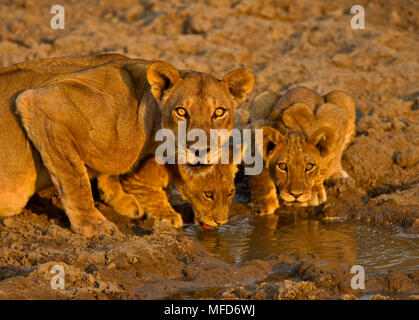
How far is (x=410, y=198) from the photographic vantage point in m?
7.84

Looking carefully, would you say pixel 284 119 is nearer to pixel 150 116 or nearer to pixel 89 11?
pixel 150 116

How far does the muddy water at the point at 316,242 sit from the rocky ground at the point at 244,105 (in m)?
0.24

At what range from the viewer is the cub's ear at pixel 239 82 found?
22.1ft

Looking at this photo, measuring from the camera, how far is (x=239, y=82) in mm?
6824

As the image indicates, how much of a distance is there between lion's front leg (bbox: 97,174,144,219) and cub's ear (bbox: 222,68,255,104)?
5.17 feet

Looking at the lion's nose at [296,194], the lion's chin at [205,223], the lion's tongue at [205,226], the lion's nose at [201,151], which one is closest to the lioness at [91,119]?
the lion's nose at [201,151]

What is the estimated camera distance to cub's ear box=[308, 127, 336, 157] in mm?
7840

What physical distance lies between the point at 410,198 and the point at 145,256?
10.6 ft

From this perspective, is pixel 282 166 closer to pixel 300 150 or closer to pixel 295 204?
pixel 300 150

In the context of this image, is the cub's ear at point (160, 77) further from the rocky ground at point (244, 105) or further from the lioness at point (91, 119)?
the rocky ground at point (244, 105)

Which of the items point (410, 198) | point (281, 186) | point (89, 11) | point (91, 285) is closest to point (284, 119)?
point (281, 186)

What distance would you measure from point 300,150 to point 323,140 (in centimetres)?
31

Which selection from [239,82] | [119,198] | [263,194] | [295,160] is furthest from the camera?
[263,194]

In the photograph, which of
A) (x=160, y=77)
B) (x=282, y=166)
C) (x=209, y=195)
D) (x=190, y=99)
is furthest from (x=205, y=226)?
(x=160, y=77)
